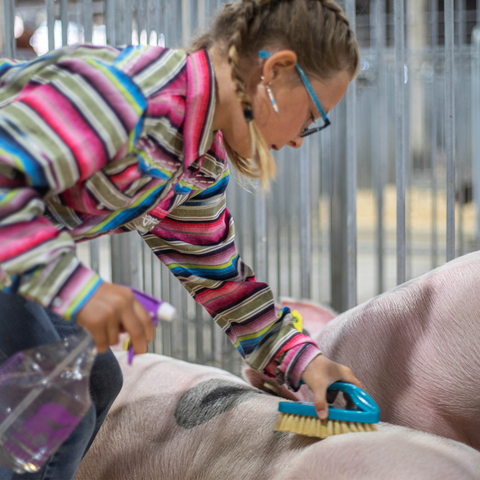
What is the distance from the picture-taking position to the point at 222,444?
86cm

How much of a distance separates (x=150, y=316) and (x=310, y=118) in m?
0.34

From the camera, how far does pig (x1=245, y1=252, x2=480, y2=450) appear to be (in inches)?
31.1

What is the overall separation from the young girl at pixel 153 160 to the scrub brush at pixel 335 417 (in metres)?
0.03

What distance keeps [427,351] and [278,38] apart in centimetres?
49

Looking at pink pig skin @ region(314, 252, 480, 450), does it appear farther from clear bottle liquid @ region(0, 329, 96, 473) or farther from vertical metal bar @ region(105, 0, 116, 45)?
vertical metal bar @ region(105, 0, 116, 45)

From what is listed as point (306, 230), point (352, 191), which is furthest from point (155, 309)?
point (306, 230)

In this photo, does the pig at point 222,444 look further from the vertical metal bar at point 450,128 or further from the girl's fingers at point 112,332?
the vertical metal bar at point 450,128

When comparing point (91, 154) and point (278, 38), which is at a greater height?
point (278, 38)

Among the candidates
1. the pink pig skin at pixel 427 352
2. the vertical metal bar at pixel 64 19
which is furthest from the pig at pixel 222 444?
the vertical metal bar at pixel 64 19

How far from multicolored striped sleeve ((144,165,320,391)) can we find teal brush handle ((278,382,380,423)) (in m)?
A: 0.09

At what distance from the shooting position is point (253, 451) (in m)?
0.82

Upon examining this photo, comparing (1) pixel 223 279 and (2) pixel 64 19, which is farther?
(2) pixel 64 19

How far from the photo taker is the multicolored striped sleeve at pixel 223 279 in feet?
2.90

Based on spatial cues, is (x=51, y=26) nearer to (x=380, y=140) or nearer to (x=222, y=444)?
(x=222, y=444)
